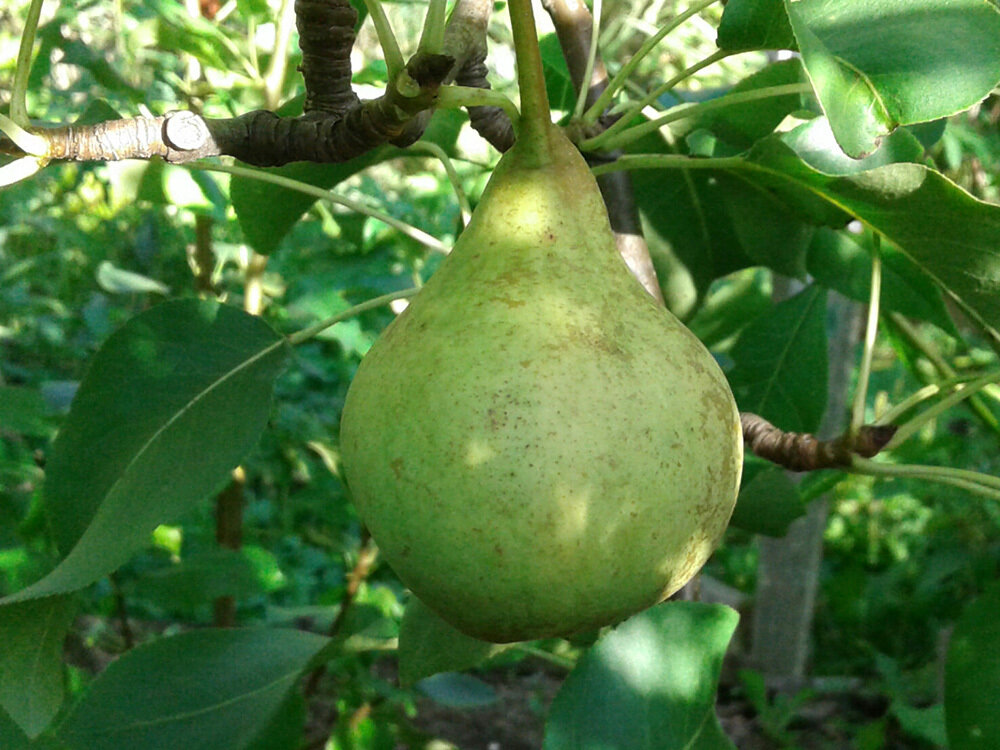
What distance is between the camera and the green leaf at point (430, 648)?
0.94 metres

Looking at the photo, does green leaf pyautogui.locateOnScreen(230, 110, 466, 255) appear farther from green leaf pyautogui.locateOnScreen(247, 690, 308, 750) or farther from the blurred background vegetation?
green leaf pyautogui.locateOnScreen(247, 690, 308, 750)

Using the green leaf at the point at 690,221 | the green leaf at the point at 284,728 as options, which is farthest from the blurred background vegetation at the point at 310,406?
the green leaf at the point at 690,221

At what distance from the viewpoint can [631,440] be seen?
568mm

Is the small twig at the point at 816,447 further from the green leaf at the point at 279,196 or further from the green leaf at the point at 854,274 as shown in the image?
the green leaf at the point at 279,196

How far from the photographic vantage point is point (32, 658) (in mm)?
793

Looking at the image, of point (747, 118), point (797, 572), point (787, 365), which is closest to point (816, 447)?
point (747, 118)

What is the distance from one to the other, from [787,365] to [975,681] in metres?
0.44

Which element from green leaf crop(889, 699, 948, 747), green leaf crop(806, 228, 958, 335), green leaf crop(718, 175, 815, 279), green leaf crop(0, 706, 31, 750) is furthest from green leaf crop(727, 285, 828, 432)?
green leaf crop(0, 706, 31, 750)

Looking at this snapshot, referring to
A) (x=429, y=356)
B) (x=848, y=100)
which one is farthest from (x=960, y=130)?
(x=429, y=356)

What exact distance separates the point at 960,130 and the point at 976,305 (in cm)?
157

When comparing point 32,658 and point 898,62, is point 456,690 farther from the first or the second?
point 898,62

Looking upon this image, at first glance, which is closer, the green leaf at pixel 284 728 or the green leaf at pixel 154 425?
the green leaf at pixel 154 425

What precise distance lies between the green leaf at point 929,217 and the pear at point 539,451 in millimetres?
185

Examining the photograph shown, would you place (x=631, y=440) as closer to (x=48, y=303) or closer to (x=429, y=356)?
(x=429, y=356)
